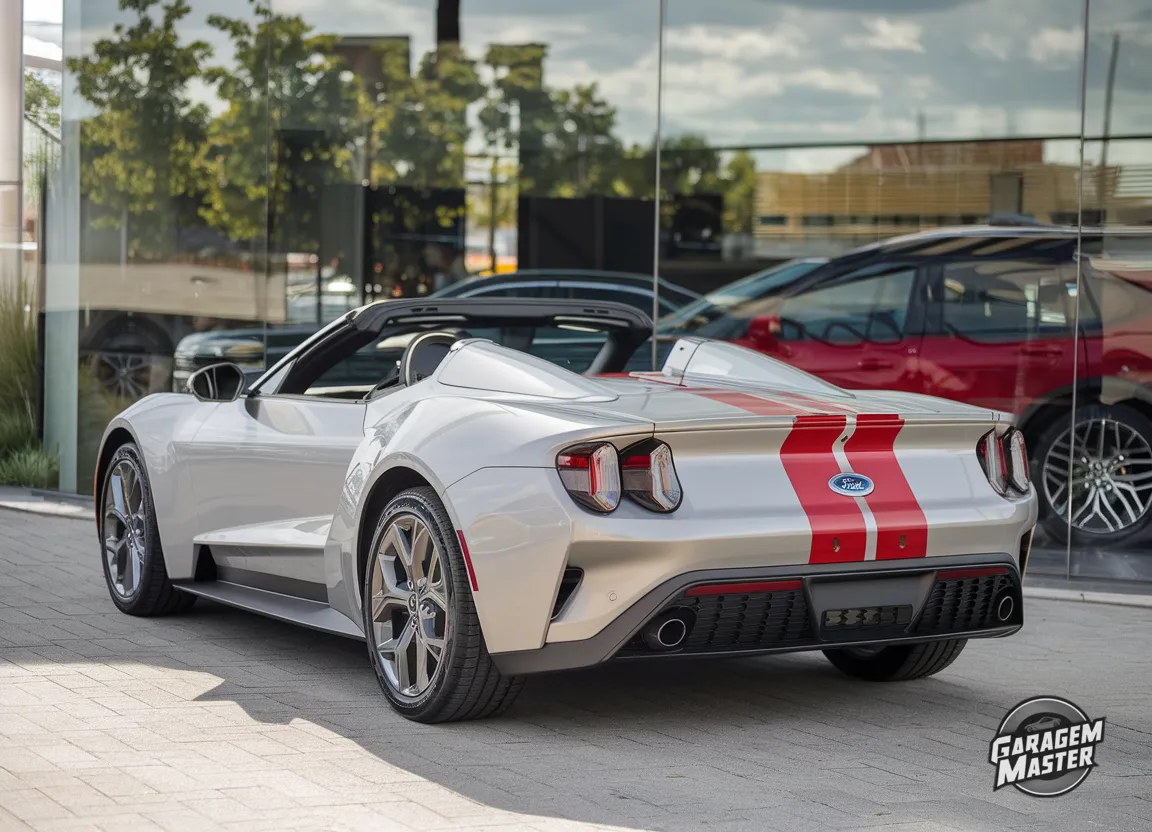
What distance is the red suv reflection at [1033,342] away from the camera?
29.7ft

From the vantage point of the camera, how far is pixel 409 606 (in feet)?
16.6

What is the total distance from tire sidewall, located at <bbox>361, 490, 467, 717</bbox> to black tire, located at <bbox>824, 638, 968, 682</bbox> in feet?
5.52

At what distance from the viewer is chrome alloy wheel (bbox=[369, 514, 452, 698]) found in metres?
4.92

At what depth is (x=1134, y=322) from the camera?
9.01 m

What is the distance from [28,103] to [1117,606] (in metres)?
8.80

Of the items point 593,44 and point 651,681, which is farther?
point 593,44

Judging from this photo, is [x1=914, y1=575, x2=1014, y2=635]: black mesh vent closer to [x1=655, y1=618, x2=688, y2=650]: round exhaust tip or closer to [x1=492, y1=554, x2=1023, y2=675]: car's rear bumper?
[x1=492, y1=554, x2=1023, y2=675]: car's rear bumper

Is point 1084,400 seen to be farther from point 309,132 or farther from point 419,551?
point 309,132

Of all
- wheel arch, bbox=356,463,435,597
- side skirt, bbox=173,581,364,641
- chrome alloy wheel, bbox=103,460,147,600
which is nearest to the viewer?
wheel arch, bbox=356,463,435,597

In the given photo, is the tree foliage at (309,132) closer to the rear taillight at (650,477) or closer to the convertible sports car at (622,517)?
the convertible sports car at (622,517)

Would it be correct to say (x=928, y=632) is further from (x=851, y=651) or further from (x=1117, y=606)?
(x=1117, y=606)

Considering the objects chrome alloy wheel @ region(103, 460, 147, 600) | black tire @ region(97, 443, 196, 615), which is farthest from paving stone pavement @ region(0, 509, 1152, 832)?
chrome alloy wheel @ region(103, 460, 147, 600)

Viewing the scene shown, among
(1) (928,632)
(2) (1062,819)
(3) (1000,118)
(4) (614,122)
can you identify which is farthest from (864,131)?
(2) (1062,819)

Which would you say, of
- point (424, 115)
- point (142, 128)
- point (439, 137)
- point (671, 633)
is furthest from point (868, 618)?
point (424, 115)
